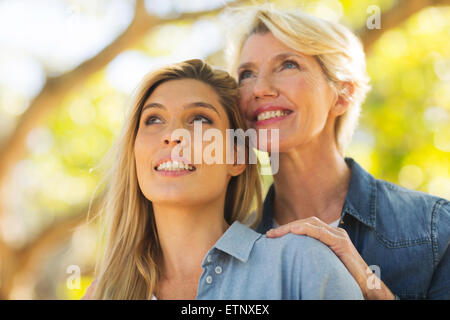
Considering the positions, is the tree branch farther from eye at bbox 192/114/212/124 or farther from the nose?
eye at bbox 192/114/212/124

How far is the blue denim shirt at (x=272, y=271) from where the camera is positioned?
1882 millimetres

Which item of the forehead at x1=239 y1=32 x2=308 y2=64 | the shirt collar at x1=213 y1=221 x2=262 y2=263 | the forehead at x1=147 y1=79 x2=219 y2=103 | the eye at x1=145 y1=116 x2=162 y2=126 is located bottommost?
Result: the shirt collar at x1=213 y1=221 x2=262 y2=263

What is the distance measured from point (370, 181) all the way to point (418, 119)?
4.71 metres

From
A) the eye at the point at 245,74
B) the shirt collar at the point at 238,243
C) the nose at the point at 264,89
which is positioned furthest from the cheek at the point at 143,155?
the eye at the point at 245,74

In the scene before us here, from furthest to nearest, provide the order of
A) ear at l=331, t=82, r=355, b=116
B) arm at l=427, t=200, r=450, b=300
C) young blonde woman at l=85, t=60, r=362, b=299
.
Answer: ear at l=331, t=82, r=355, b=116
arm at l=427, t=200, r=450, b=300
young blonde woman at l=85, t=60, r=362, b=299

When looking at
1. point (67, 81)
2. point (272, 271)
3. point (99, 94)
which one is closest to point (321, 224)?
point (272, 271)

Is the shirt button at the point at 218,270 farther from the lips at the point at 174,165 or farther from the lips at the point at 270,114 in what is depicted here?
the lips at the point at 270,114

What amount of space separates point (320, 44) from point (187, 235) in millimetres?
1413

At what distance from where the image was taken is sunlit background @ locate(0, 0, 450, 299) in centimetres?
531

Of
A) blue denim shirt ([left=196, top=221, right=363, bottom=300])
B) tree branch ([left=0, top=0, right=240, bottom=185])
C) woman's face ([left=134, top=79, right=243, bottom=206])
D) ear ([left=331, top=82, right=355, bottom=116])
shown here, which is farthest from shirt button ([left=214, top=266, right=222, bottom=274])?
tree branch ([left=0, top=0, right=240, bottom=185])

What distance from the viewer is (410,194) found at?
9.50 ft

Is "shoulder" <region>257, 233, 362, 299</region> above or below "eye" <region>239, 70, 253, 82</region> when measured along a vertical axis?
below
